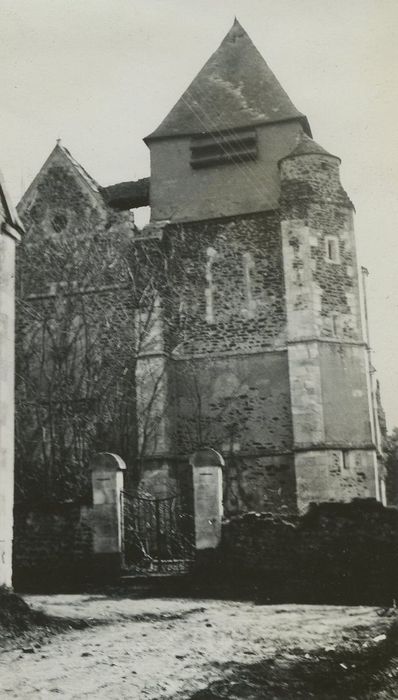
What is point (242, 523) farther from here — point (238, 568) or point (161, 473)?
point (161, 473)

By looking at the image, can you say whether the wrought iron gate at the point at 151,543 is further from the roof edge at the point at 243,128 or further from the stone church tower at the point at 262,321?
the roof edge at the point at 243,128

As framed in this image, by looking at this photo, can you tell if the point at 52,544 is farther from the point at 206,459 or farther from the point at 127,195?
the point at 127,195

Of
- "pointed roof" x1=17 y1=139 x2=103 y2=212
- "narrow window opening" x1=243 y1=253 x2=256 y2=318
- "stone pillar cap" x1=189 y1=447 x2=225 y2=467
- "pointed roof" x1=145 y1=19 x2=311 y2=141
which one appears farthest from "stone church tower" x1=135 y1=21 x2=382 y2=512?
"stone pillar cap" x1=189 y1=447 x2=225 y2=467

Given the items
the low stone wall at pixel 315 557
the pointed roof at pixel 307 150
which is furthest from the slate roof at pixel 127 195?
the low stone wall at pixel 315 557

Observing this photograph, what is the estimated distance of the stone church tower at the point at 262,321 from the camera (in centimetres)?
2114

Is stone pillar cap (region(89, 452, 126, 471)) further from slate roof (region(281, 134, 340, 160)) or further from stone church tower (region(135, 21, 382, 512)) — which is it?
slate roof (region(281, 134, 340, 160))

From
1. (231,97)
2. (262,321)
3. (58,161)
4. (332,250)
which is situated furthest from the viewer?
(231,97)

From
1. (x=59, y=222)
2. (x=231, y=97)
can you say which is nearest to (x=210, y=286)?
(x=59, y=222)

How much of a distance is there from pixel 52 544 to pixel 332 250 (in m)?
11.7

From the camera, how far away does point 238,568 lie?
44.1 feet

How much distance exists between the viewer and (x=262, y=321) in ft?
73.9

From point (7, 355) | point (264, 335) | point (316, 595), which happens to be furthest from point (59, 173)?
point (316, 595)

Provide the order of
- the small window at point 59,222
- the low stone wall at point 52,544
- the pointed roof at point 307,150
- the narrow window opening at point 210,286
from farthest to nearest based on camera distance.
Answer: the small window at point 59,222 < the narrow window opening at point 210,286 < the pointed roof at point 307,150 < the low stone wall at point 52,544

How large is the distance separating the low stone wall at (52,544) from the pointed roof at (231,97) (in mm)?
14184
